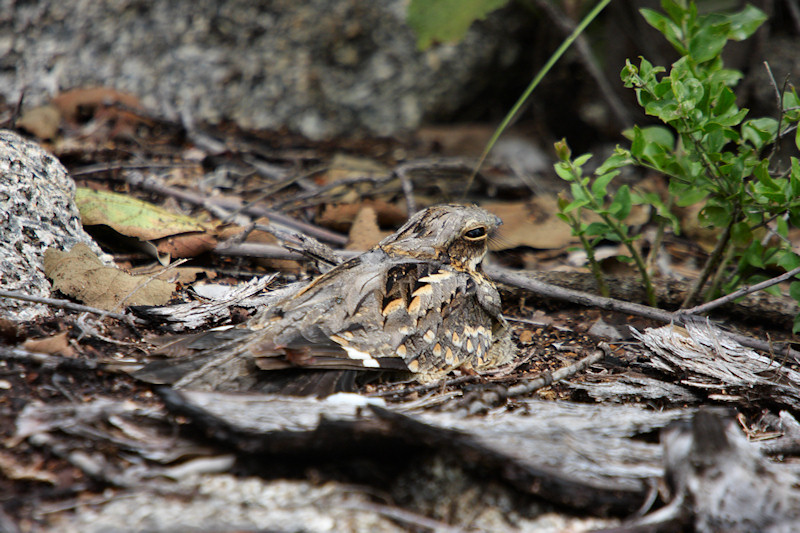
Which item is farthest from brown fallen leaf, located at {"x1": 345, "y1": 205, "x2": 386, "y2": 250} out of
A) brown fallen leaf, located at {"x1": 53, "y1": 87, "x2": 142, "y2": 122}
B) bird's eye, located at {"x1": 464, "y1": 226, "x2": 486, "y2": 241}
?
brown fallen leaf, located at {"x1": 53, "y1": 87, "x2": 142, "y2": 122}

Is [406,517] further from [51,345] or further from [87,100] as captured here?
[87,100]

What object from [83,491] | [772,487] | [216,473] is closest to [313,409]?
[216,473]

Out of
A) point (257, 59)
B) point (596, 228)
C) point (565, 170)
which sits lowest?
point (596, 228)

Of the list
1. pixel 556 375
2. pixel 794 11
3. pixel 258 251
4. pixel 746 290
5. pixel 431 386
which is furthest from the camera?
pixel 794 11

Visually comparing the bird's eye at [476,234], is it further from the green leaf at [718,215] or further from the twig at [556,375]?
the green leaf at [718,215]

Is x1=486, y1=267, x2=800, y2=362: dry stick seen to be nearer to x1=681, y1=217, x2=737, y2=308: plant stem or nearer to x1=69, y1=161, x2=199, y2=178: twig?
x1=681, y1=217, x2=737, y2=308: plant stem

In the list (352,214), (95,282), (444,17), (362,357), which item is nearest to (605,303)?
(362,357)

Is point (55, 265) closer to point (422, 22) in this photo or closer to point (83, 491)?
point (83, 491)
